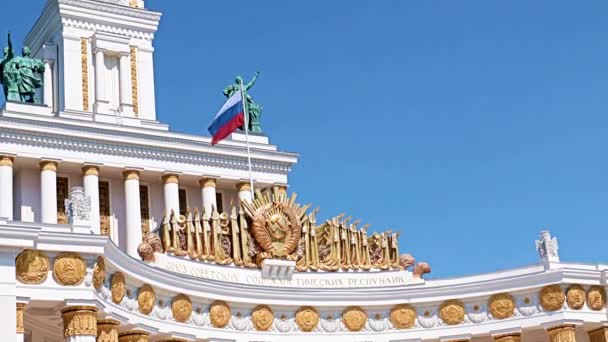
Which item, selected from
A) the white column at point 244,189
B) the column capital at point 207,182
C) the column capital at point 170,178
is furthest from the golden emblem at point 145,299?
the white column at point 244,189

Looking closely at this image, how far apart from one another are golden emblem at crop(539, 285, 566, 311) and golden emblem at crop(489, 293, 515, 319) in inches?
44.4

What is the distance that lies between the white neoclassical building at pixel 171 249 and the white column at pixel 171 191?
61mm

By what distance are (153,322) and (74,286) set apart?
16.5 feet

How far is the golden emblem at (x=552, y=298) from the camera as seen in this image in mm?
38812

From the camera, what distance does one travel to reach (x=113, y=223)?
46.8m

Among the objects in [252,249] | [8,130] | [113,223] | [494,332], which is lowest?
[494,332]

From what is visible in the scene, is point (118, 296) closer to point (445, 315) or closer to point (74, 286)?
point (74, 286)

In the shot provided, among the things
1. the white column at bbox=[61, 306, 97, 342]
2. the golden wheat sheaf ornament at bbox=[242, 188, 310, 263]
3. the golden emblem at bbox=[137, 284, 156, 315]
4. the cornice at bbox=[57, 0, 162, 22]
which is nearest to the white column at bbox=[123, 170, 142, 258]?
the cornice at bbox=[57, 0, 162, 22]

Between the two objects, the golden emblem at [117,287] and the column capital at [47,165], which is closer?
the golden emblem at [117,287]

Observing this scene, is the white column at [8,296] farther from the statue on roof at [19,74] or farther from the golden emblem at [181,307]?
the statue on roof at [19,74]

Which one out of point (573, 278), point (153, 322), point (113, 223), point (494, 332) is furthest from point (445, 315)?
point (113, 223)

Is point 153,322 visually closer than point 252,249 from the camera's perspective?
Yes

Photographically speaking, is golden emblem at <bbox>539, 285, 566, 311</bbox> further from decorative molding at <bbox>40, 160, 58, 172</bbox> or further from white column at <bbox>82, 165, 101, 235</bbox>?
decorative molding at <bbox>40, 160, 58, 172</bbox>

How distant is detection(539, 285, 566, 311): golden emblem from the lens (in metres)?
38.8
